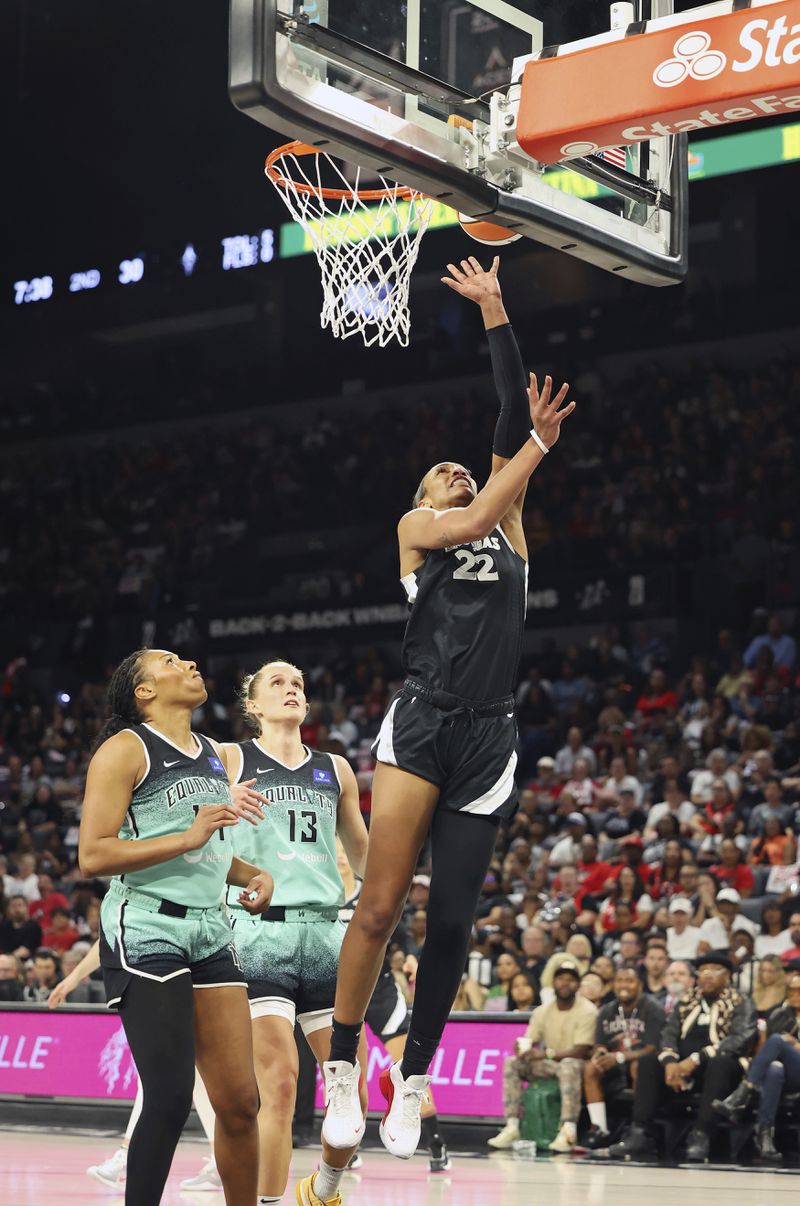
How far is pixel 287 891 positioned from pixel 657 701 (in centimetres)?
1199

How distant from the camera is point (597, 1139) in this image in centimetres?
1116

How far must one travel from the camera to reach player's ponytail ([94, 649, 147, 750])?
5.58m

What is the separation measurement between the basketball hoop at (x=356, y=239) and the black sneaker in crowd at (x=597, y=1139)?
21.5 feet

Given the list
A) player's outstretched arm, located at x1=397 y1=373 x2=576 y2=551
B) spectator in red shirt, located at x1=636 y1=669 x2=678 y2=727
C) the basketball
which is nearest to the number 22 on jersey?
player's outstretched arm, located at x1=397 y1=373 x2=576 y2=551

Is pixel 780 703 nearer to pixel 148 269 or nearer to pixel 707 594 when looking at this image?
pixel 707 594

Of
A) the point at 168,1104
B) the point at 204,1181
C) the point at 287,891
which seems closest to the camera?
the point at 168,1104

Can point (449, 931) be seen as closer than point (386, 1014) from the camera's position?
Yes

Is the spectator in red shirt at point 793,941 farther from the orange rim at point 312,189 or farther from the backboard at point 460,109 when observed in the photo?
the orange rim at point 312,189

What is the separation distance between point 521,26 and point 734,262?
17.4 metres

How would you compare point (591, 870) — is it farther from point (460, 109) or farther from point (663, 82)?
point (663, 82)

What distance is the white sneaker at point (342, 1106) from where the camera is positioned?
5.66 m

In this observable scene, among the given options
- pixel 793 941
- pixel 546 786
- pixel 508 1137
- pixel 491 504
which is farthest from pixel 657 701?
pixel 491 504

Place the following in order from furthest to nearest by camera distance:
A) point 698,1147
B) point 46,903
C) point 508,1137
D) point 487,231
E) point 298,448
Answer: point 298,448
point 46,903
point 508,1137
point 698,1147
point 487,231

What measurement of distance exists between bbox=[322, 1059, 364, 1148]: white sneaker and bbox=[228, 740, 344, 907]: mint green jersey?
1006 millimetres
